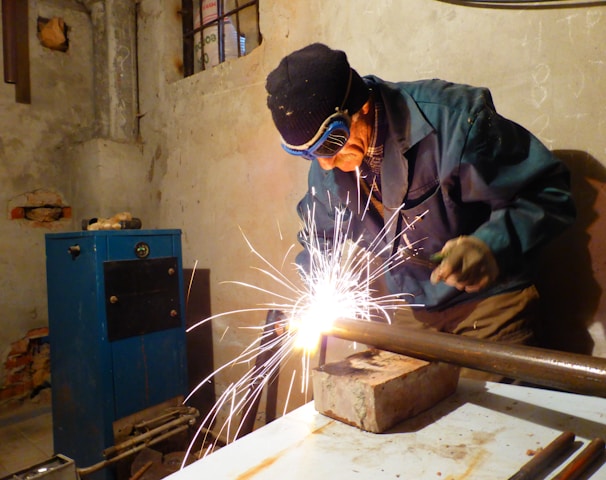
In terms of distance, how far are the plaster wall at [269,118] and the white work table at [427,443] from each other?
792mm

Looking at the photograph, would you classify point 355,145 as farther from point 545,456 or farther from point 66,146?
point 66,146

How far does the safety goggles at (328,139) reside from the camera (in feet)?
4.55

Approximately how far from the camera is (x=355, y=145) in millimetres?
1575

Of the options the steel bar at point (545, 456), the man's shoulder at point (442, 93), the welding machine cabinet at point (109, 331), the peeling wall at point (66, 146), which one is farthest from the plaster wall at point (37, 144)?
the steel bar at point (545, 456)

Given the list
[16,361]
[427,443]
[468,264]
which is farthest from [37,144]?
[427,443]

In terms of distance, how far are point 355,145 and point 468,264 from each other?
24.1 inches

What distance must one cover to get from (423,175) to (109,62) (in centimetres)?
328

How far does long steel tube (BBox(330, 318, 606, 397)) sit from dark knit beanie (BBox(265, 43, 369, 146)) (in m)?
0.69

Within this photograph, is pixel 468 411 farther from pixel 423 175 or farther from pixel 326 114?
pixel 326 114

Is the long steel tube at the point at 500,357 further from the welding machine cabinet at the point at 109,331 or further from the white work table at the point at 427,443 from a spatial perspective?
the welding machine cabinet at the point at 109,331

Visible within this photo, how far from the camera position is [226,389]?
3.19 m

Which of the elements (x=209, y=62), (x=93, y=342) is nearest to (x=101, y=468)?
(x=93, y=342)

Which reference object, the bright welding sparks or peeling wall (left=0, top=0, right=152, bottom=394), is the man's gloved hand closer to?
the bright welding sparks

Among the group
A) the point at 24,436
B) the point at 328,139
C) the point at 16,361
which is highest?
the point at 328,139
